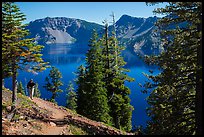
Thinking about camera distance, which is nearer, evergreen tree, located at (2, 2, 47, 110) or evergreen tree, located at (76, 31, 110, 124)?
evergreen tree, located at (2, 2, 47, 110)

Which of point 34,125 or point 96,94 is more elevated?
point 34,125

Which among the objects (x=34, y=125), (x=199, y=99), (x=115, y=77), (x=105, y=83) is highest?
(x=199, y=99)

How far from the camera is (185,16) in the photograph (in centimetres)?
1361

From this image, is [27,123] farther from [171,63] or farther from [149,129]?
[171,63]

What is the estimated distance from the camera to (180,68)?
47.0 ft

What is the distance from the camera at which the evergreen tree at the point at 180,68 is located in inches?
512

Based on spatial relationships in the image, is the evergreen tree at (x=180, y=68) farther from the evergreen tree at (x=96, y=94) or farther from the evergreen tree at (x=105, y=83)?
the evergreen tree at (x=105, y=83)

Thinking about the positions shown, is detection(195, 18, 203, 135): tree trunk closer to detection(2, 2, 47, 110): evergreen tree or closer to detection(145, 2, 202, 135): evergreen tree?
detection(145, 2, 202, 135): evergreen tree

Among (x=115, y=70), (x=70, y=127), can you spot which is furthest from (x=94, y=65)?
(x=70, y=127)

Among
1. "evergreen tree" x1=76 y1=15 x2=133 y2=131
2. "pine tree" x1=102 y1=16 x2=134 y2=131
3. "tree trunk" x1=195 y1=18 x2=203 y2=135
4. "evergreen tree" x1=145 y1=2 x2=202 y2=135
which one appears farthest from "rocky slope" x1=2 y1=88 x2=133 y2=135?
"pine tree" x1=102 y1=16 x2=134 y2=131

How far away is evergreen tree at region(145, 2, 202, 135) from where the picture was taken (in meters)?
13.0

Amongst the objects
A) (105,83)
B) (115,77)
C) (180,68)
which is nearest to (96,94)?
(105,83)

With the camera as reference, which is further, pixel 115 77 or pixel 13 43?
pixel 115 77

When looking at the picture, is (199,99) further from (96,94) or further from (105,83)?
(105,83)
